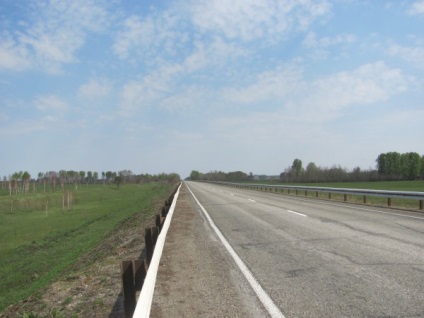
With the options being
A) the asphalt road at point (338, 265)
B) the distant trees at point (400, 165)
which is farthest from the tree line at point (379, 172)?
the asphalt road at point (338, 265)

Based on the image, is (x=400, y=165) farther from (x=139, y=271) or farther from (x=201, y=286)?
(x=139, y=271)

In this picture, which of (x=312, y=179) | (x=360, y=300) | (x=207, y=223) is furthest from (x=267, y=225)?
(x=312, y=179)

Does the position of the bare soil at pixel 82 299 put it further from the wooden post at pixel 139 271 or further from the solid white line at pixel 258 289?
the solid white line at pixel 258 289

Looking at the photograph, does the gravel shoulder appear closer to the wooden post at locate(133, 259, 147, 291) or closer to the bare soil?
the wooden post at locate(133, 259, 147, 291)

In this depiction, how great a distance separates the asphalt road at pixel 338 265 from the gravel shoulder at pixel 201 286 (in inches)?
15.5

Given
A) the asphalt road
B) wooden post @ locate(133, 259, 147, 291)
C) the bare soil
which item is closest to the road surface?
the asphalt road

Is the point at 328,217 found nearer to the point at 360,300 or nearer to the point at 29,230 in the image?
the point at 360,300

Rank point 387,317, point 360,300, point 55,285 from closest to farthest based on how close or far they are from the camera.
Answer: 1. point 387,317
2. point 360,300
3. point 55,285

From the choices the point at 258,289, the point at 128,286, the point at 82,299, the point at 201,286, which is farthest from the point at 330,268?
the point at 82,299

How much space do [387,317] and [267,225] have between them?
365 inches

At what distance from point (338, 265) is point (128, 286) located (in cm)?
427

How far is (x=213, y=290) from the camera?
6270 mm

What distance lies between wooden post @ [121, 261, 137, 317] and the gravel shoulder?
60 centimetres

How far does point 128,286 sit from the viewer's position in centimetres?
471
